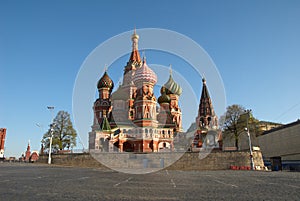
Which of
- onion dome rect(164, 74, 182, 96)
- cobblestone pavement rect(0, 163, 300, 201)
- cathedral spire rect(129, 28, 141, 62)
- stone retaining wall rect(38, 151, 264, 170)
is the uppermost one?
cathedral spire rect(129, 28, 141, 62)

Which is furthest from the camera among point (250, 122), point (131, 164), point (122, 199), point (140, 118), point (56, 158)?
point (140, 118)

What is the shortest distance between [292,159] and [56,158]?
1642 inches

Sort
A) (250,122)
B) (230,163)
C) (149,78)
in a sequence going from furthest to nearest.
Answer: (149,78)
(250,122)
(230,163)

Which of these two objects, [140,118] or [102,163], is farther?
[140,118]

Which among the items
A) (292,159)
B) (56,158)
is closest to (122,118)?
(56,158)

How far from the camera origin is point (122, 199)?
6.10m

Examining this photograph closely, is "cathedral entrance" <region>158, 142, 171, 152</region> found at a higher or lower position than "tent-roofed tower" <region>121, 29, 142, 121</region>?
lower

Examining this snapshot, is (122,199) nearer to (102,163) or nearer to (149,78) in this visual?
(102,163)

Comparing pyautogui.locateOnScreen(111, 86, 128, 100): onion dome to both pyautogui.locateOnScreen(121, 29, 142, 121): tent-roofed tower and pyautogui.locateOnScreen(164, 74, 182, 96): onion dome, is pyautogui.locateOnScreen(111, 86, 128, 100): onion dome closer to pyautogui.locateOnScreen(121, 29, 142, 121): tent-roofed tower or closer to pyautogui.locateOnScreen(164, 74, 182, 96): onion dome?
pyautogui.locateOnScreen(121, 29, 142, 121): tent-roofed tower

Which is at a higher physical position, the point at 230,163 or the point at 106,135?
the point at 106,135

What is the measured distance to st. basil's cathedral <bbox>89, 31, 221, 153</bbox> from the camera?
51.7 m

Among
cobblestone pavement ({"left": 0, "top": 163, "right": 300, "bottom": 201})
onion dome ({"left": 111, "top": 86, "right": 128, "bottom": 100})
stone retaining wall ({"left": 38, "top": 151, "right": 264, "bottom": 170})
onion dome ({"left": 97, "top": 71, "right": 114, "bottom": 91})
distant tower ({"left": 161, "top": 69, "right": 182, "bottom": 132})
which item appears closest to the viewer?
cobblestone pavement ({"left": 0, "top": 163, "right": 300, "bottom": 201})

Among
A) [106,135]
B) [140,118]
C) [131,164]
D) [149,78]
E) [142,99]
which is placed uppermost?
[149,78]

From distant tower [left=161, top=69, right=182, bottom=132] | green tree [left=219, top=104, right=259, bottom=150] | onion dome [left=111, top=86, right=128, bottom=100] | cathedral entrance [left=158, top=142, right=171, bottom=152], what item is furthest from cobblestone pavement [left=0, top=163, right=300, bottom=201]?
distant tower [left=161, top=69, right=182, bottom=132]
